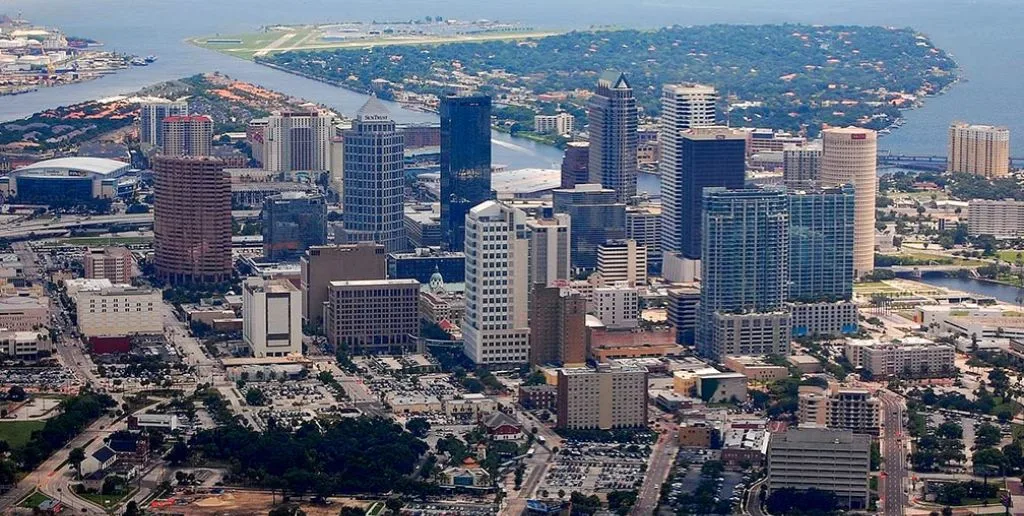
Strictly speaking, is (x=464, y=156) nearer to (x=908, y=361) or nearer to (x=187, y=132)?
(x=908, y=361)

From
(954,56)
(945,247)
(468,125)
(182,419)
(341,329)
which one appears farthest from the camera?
(954,56)

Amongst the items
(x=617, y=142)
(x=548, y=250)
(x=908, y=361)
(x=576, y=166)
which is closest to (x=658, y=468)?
(x=908, y=361)

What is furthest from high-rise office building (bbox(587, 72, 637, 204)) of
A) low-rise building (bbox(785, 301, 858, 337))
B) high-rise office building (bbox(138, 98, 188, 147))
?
high-rise office building (bbox(138, 98, 188, 147))

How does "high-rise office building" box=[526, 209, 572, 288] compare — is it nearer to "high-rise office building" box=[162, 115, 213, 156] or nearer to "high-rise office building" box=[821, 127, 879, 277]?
"high-rise office building" box=[821, 127, 879, 277]

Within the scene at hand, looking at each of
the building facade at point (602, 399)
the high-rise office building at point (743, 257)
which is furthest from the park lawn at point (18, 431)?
the high-rise office building at point (743, 257)

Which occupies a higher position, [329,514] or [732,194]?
[732,194]

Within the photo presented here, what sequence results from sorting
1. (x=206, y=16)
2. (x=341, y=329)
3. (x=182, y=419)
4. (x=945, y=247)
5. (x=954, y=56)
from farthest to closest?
(x=206, y=16), (x=954, y=56), (x=945, y=247), (x=341, y=329), (x=182, y=419)

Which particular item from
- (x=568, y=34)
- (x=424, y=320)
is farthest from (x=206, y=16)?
(x=424, y=320)

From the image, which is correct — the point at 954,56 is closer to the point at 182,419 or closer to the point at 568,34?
the point at 568,34
